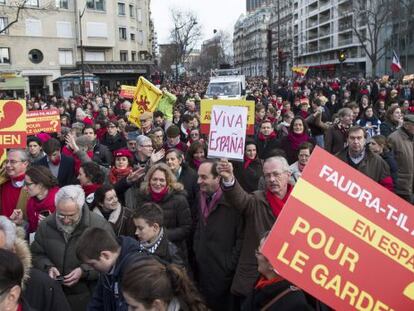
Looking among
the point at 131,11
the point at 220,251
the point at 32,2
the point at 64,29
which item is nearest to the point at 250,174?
the point at 220,251

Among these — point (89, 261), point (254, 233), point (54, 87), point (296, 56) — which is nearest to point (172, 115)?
point (254, 233)

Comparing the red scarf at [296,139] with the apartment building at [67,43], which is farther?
the apartment building at [67,43]

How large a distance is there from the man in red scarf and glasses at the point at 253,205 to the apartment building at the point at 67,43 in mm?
41958

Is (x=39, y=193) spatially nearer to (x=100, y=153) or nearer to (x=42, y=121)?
(x=100, y=153)

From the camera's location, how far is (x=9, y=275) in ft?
7.89

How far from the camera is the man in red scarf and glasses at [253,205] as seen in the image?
3912mm

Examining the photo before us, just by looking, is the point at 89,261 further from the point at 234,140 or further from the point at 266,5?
the point at 266,5

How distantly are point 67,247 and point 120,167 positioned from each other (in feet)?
7.68

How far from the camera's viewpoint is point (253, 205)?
399cm

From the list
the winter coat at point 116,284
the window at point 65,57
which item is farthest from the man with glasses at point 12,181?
the window at point 65,57

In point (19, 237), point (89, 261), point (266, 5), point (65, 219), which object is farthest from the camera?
point (266, 5)

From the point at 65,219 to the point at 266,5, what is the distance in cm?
14986

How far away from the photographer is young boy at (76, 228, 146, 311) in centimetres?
308

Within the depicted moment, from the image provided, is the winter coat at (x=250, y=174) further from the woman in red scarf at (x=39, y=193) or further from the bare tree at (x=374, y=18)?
the bare tree at (x=374, y=18)
